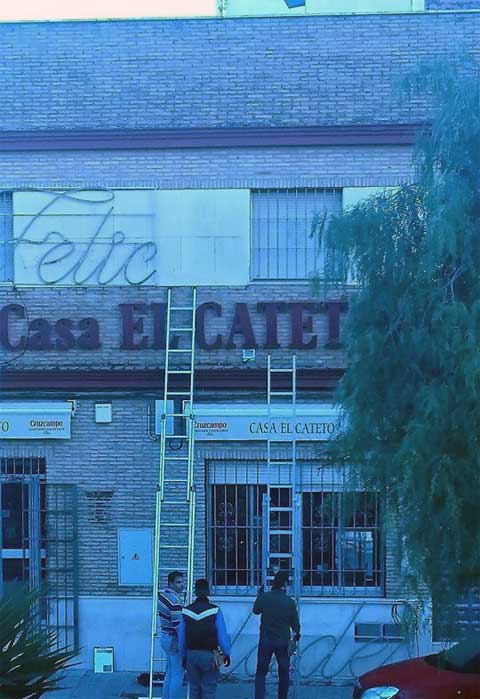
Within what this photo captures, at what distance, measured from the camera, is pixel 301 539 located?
1191 centimetres

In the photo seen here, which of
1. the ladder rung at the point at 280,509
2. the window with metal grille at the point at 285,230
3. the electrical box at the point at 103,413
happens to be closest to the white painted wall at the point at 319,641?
the ladder rung at the point at 280,509

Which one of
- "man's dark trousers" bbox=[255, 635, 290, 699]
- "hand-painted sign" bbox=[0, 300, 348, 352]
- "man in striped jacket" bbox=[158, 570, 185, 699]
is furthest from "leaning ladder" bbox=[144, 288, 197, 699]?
"man's dark trousers" bbox=[255, 635, 290, 699]

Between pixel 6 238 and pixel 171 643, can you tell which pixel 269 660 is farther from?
pixel 6 238

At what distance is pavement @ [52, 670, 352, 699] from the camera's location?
11.0 meters

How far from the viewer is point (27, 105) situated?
40.3ft

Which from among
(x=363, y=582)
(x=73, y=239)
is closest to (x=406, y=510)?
(x=363, y=582)

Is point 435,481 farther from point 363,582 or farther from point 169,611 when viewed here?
point 363,582

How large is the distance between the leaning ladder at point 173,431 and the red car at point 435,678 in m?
3.69

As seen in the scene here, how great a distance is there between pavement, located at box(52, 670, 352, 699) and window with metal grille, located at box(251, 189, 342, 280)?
208 inches

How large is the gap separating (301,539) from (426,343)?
5712 millimetres

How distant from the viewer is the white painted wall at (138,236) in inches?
479

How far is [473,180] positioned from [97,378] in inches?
255

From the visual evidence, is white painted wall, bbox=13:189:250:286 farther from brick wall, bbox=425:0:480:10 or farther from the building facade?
brick wall, bbox=425:0:480:10

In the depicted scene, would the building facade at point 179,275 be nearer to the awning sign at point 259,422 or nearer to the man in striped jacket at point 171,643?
the awning sign at point 259,422
